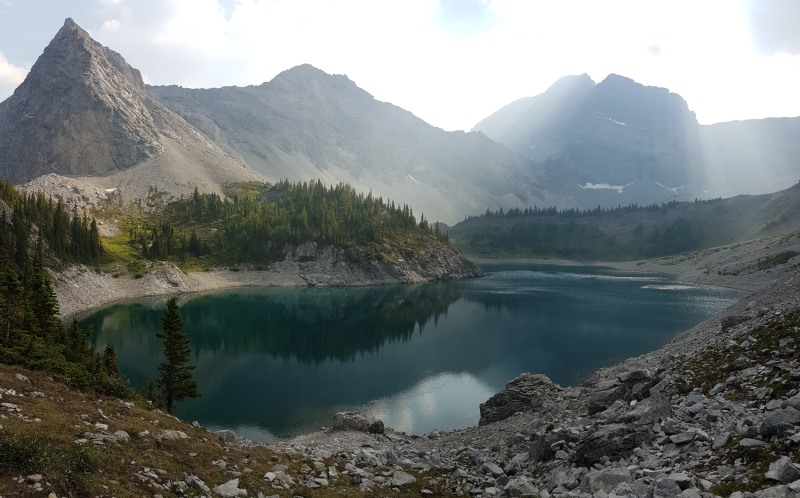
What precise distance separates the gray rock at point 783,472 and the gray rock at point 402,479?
50.4ft

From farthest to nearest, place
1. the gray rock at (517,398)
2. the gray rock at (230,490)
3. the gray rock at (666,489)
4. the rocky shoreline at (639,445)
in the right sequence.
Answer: the gray rock at (517,398) → the gray rock at (230,490) → the rocky shoreline at (639,445) → the gray rock at (666,489)

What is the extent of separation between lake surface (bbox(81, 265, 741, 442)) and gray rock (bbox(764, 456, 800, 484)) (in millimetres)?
39113

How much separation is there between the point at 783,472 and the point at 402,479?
16.2 meters

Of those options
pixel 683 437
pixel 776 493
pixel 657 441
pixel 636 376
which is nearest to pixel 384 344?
pixel 636 376

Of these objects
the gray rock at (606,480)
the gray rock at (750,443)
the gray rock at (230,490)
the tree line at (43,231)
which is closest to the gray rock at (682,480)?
the gray rock at (606,480)

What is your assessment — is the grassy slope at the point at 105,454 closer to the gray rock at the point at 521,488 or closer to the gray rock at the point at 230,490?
the gray rock at the point at 230,490

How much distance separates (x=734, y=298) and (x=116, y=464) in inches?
5886

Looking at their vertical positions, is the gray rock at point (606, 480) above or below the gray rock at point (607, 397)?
above

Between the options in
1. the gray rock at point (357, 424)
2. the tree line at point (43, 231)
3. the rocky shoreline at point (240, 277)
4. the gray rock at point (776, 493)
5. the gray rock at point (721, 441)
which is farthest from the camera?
the rocky shoreline at point (240, 277)

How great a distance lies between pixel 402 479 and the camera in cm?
2344

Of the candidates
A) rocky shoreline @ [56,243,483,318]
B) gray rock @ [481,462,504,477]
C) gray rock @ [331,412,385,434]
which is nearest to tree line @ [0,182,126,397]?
gray rock @ [331,412,385,434]

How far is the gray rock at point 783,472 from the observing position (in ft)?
38.3

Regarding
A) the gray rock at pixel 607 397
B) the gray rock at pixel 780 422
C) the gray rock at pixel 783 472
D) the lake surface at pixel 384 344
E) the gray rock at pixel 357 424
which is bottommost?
the lake surface at pixel 384 344

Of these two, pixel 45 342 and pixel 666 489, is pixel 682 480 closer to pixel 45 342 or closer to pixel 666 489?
pixel 666 489
